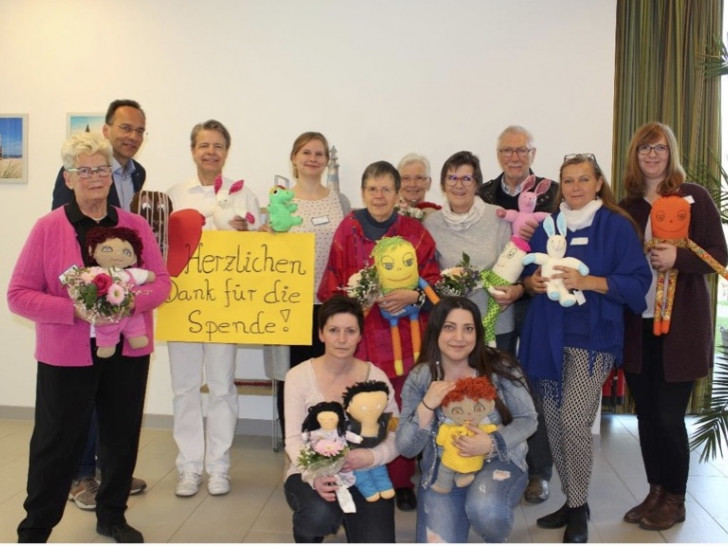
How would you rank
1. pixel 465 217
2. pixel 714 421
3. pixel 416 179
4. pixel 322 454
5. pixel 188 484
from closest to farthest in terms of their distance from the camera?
pixel 322 454 < pixel 714 421 < pixel 465 217 < pixel 188 484 < pixel 416 179

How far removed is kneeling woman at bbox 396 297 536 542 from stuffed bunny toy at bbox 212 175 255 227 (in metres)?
1.25

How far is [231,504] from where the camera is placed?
3340mm

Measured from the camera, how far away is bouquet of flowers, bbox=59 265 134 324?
237cm

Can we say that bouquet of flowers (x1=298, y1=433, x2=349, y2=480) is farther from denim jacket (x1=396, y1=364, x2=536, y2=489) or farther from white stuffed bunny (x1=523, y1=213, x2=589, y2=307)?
white stuffed bunny (x1=523, y1=213, x2=589, y2=307)

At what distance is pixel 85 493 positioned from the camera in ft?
10.8

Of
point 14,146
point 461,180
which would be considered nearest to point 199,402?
point 461,180

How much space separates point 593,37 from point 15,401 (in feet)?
15.3

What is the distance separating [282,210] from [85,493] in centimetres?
165

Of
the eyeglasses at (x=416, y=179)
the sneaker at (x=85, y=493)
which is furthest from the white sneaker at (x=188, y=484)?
the eyeglasses at (x=416, y=179)

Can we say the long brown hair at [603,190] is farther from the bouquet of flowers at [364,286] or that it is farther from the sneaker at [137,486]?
the sneaker at [137,486]

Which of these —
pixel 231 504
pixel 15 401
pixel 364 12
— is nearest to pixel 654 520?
pixel 231 504

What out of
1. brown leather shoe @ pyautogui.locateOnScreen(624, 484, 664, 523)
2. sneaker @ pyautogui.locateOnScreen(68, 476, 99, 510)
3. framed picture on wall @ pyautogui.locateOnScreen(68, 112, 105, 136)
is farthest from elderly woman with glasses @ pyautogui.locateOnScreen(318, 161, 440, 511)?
framed picture on wall @ pyautogui.locateOnScreen(68, 112, 105, 136)

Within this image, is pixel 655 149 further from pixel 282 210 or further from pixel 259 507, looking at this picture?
pixel 259 507

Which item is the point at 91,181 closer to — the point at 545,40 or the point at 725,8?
the point at 545,40
